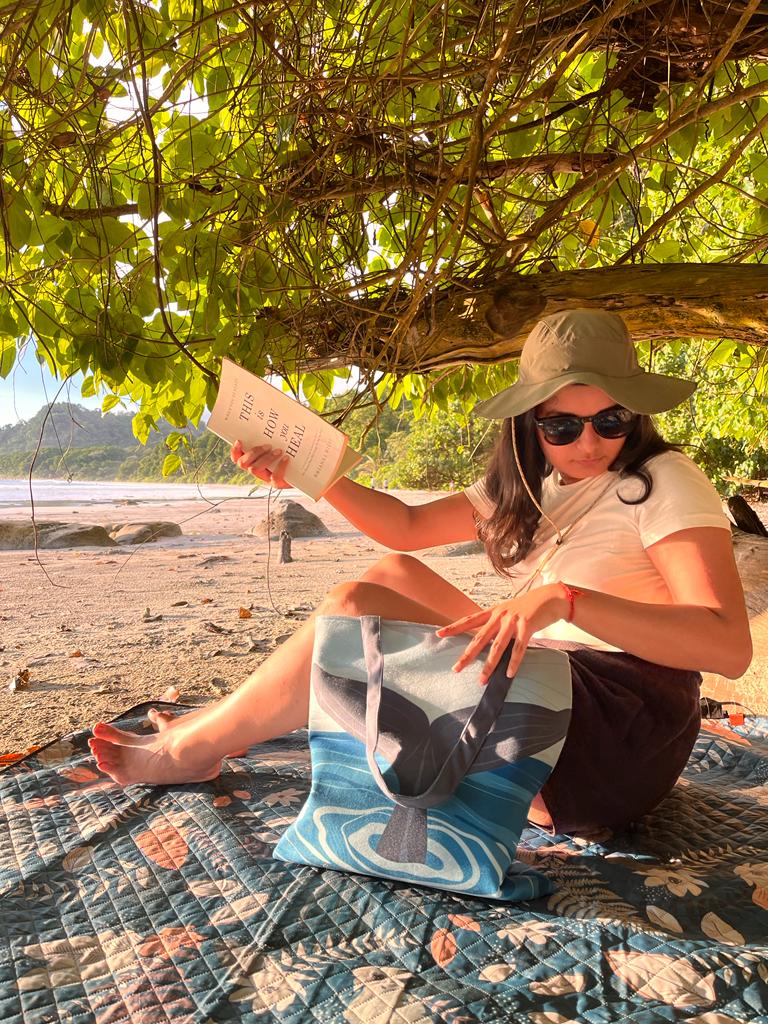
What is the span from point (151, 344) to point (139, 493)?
24.3 ft

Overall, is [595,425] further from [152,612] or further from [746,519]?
[152,612]

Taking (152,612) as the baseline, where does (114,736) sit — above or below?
above

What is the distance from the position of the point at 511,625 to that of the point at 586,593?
166 millimetres

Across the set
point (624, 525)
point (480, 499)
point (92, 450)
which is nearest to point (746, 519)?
point (480, 499)

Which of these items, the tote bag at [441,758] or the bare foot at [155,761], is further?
the bare foot at [155,761]

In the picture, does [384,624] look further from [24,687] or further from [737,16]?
[24,687]

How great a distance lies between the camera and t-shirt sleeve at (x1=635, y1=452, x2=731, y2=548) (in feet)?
5.68

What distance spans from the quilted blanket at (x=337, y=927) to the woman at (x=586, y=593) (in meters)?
0.15

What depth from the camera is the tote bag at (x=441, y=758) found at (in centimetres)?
153

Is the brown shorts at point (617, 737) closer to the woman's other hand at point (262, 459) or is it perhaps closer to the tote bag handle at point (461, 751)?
the tote bag handle at point (461, 751)

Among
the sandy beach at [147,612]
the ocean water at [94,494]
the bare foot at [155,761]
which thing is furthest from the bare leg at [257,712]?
the ocean water at [94,494]

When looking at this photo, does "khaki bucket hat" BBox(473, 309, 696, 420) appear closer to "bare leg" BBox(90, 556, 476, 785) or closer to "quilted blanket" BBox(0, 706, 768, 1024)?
"bare leg" BBox(90, 556, 476, 785)

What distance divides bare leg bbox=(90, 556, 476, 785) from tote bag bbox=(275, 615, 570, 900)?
100 millimetres

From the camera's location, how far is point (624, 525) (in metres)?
1.85
